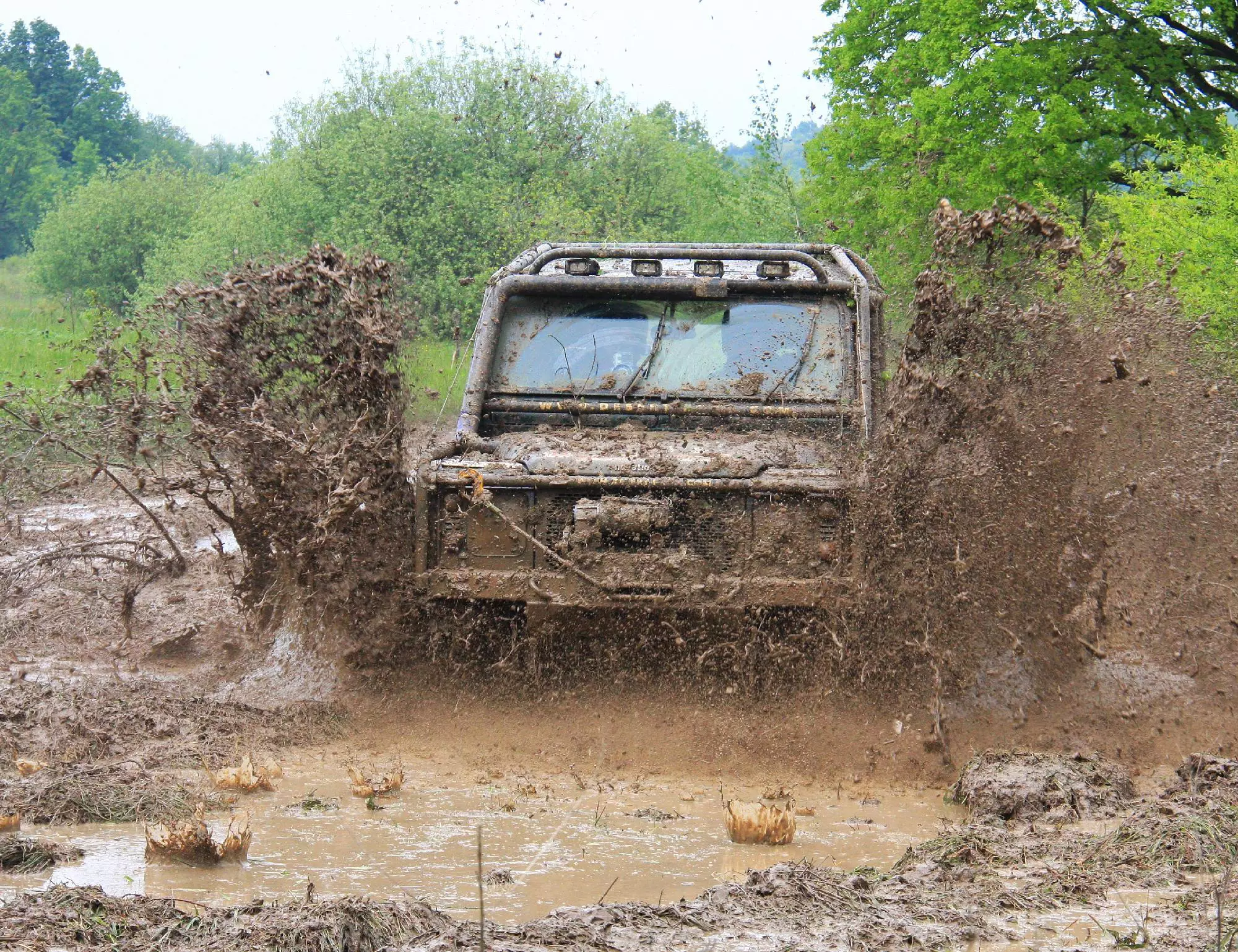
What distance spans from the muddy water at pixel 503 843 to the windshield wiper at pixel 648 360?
6.89 ft

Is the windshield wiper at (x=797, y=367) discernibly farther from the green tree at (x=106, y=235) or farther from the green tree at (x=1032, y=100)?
the green tree at (x=106, y=235)

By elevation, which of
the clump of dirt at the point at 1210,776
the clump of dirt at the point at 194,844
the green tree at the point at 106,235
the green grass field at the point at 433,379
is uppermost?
the green tree at the point at 106,235

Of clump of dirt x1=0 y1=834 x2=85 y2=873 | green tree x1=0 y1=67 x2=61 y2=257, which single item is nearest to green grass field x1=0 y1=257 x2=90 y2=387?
clump of dirt x1=0 y1=834 x2=85 y2=873

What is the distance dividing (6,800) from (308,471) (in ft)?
6.98

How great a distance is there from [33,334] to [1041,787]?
27909 millimetres

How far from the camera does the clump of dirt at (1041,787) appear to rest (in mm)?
4875

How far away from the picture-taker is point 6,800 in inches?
191

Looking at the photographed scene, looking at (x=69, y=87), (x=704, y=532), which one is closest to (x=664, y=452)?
(x=704, y=532)

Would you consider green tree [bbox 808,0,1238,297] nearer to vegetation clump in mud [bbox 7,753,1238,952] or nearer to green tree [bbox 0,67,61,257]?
vegetation clump in mud [bbox 7,753,1238,952]

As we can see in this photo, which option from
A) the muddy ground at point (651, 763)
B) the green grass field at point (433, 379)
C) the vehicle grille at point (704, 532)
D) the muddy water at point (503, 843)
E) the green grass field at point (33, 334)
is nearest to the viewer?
the muddy ground at point (651, 763)

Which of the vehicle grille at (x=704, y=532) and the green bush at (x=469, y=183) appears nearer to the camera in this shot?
the vehicle grille at (x=704, y=532)

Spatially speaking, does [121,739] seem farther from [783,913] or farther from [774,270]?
[774,270]

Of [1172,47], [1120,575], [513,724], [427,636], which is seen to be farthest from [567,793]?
[1172,47]

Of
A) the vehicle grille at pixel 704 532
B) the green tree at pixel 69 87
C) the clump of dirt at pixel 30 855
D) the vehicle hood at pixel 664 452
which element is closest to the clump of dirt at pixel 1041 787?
the vehicle grille at pixel 704 532
